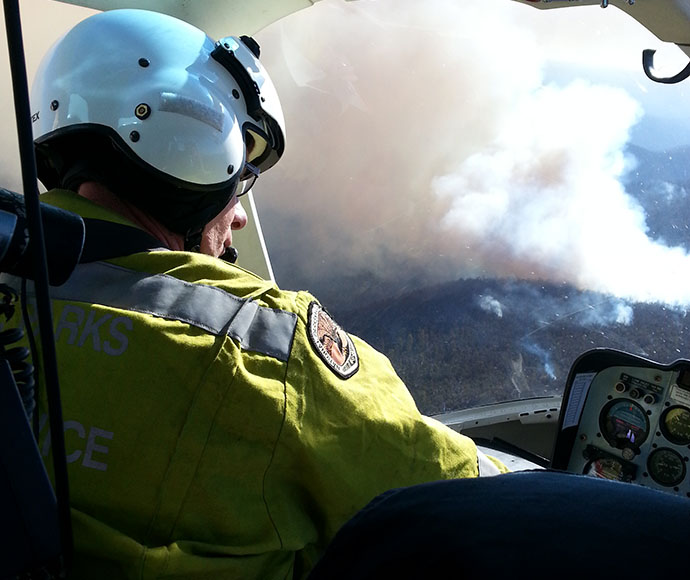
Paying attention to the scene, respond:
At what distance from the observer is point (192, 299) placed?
3.43 ft

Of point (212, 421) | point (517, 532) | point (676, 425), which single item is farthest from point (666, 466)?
point (517, 532)

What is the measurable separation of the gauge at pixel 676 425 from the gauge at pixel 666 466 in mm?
41

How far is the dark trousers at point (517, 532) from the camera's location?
0.44 meters

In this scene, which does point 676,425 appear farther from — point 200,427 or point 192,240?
point 200,427

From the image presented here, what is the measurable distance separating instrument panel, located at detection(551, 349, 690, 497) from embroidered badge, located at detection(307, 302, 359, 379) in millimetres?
1381

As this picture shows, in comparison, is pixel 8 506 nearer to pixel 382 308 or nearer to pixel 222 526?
pixel 222 526

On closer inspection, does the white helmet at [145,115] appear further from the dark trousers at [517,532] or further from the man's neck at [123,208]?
the dark trousers at [517,532]

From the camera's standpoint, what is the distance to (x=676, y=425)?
89.5 inches

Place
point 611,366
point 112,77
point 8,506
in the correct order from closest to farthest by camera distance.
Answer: point 8,506 → point 112,77 → point 611,366

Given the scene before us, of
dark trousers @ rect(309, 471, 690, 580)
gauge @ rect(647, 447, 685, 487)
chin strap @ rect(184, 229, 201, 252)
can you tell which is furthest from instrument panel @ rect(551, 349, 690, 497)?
dark trousers @ rect(309, 471, 690, 580)

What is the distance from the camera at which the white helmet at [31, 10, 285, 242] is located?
1.38 m

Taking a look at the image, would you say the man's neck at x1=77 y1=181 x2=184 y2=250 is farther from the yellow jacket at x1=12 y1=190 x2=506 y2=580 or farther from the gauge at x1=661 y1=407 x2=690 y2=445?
the gauge at x1=661 y1=407 x2=690 y2=445

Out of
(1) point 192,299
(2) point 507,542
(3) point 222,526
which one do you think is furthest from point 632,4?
(2) point 507,542

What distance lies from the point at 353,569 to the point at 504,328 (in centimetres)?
265
